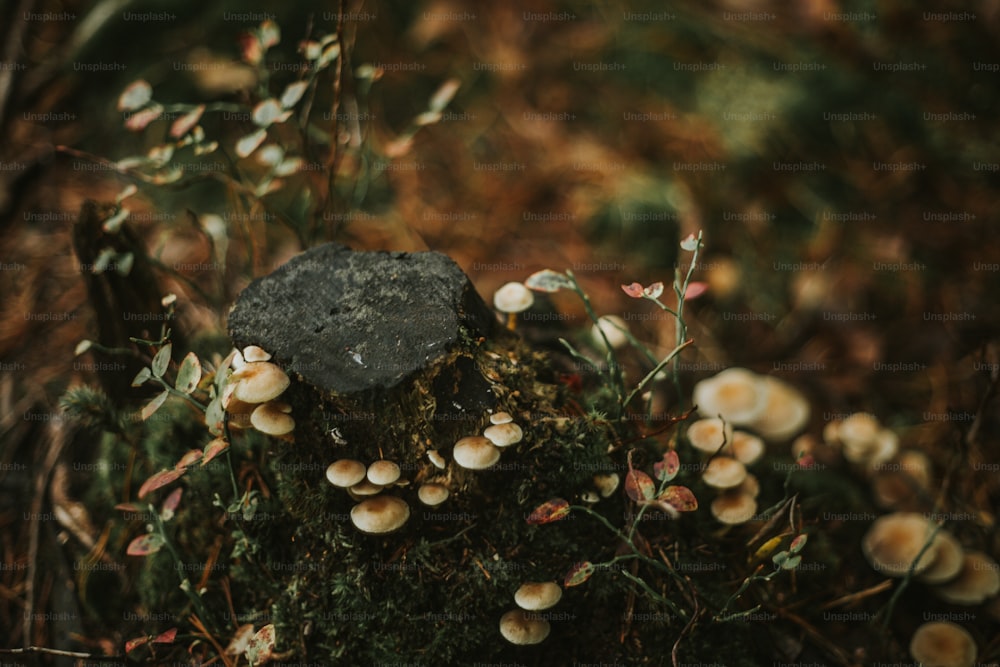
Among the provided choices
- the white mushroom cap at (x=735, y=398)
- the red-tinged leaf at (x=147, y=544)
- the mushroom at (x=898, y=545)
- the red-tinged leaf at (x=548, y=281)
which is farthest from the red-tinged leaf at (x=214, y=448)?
the mushroom at (x=898, y=545)

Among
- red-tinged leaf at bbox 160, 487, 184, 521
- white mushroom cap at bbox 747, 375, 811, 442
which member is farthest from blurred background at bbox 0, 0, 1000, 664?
red-tinged leaf at bbox 160, 487, 184, 521

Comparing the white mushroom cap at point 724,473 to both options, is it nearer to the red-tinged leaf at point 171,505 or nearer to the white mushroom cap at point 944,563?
the white mushroom cap at point 944,563

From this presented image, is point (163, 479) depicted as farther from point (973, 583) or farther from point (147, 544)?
point (973, 583)

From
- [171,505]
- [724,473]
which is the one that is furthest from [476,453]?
[171,505]

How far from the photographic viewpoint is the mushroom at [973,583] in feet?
8.29

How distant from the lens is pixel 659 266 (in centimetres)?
452

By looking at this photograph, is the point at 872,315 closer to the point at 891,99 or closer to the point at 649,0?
the point at 891,99

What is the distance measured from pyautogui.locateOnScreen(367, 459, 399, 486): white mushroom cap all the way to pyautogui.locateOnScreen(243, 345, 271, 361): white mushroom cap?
0.48m

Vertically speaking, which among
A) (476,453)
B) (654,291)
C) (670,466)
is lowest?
(670,466)

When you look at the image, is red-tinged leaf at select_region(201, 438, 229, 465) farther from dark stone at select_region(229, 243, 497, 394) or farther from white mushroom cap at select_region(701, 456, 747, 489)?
white mushroom cap at select_region(701, 456, 747, 489)

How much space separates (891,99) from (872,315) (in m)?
1.67

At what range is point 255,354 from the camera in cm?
198

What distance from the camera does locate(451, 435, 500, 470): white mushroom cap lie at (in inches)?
74.3

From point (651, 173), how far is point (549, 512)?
341 cm
